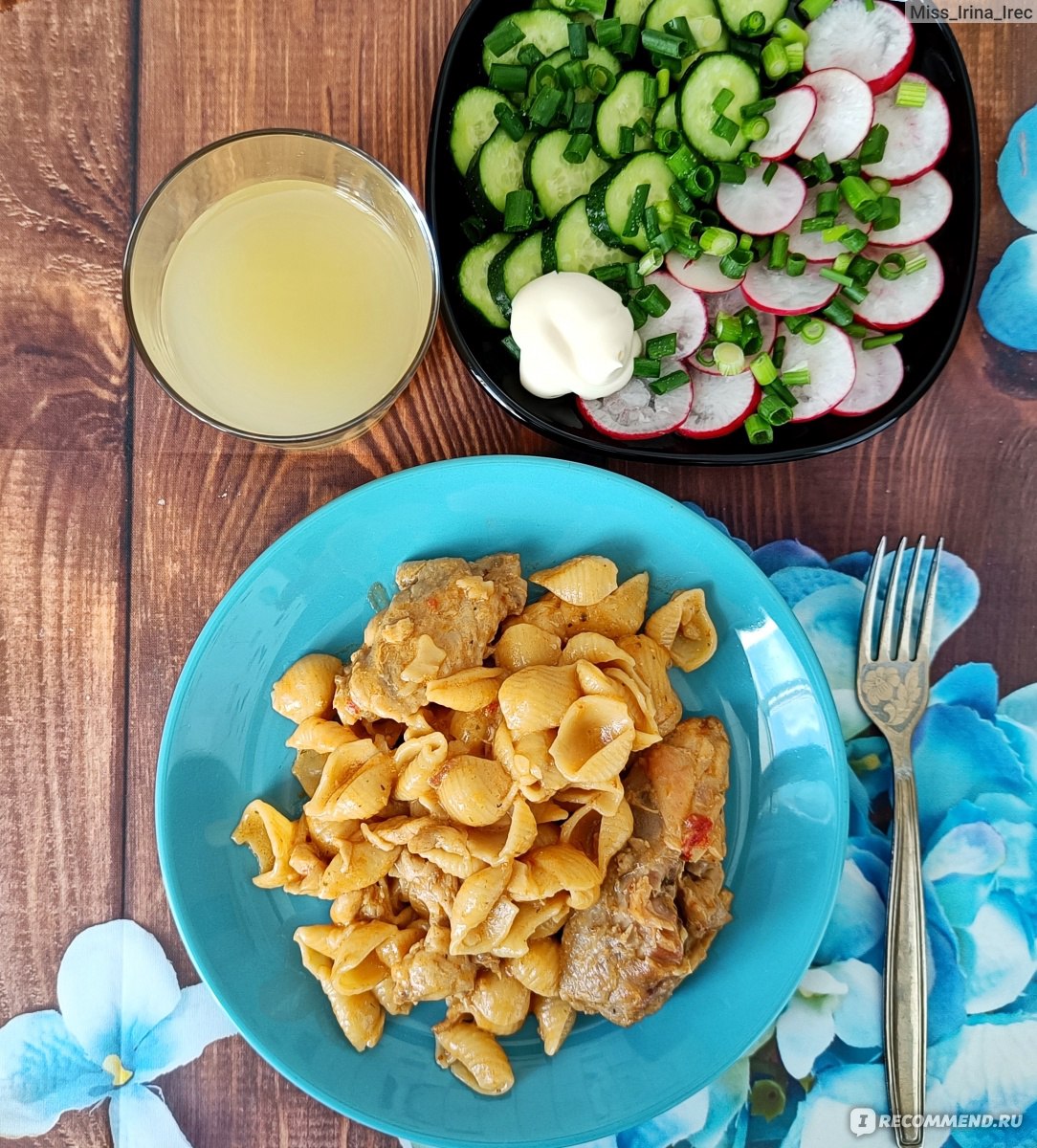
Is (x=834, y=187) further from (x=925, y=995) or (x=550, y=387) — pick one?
(x=925, y=995)

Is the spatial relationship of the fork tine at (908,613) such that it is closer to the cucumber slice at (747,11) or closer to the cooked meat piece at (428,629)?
the cooked meat piece at (428,629)

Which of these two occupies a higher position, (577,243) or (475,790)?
(577,243)

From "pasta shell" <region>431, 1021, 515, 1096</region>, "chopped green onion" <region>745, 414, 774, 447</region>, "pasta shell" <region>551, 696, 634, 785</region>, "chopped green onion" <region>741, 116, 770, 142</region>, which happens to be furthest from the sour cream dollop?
"pasta shell" <region>431, 1021, 515, 1096</region>

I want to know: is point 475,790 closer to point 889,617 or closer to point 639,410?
point 639,410

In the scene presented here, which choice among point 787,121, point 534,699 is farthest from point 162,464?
point 787,121

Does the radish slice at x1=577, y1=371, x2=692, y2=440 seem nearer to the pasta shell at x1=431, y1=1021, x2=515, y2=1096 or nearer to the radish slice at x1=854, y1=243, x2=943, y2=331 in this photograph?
the radish slice at x1=854, y1=243, x2=943, y2=331

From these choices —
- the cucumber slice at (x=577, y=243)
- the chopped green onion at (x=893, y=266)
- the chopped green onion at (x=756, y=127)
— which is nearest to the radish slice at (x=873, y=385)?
the chopped green onion at (x=893, y=266)
